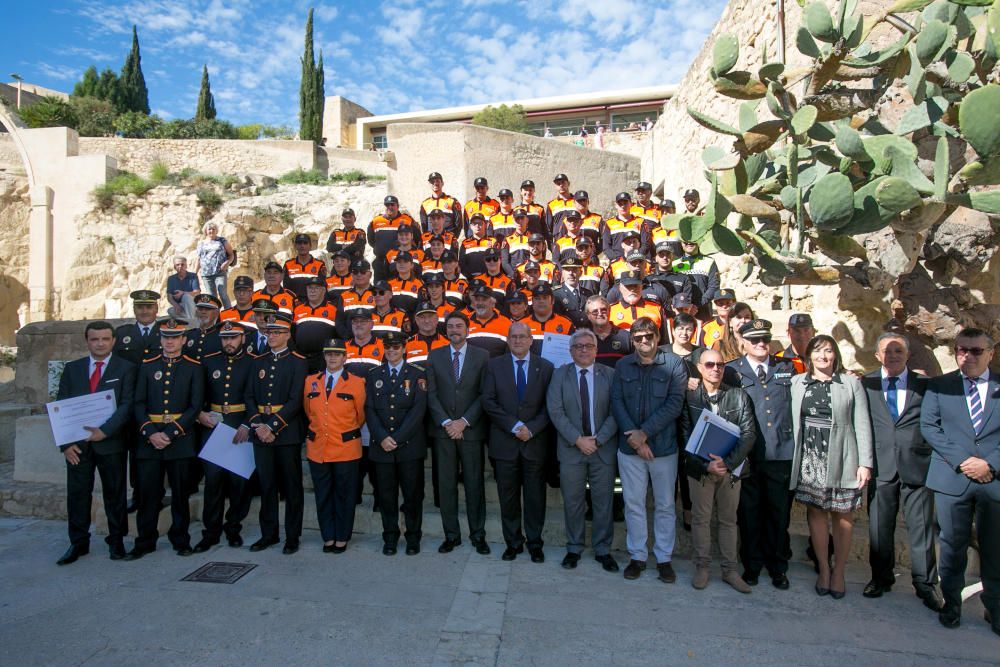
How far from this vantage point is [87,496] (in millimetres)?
4859

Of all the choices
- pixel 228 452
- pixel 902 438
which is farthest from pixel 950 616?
pixel 228 452

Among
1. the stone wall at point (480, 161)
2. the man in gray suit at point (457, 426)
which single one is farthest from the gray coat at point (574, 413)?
the stone wall at point (480, 161)

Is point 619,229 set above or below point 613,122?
below

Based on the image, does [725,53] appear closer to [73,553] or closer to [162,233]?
[73,553]

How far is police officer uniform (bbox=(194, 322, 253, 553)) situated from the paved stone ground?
299 millimetres

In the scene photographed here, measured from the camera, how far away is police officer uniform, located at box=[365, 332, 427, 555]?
4770 millimetres

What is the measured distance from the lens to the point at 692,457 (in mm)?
4227

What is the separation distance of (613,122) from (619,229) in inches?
973

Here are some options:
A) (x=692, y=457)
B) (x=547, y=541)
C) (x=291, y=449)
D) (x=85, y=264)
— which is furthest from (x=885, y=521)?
(x=85, y=264)

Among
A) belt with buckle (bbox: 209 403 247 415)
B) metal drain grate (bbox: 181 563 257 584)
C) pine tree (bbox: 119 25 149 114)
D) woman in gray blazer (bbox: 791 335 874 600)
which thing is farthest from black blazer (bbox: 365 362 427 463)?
pine tree (bbox: 119 25 149 114)

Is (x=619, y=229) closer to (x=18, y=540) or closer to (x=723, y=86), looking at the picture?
(x=723, y=86)

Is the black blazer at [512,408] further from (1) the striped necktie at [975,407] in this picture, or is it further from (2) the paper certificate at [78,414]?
(2) the paper certificate at [78,414]

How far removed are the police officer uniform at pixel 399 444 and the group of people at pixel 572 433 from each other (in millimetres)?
17

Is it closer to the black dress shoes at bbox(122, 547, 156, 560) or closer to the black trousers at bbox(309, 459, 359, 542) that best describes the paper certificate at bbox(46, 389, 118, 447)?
the black dress shoes at bbox(122, 547, 156, 560)
